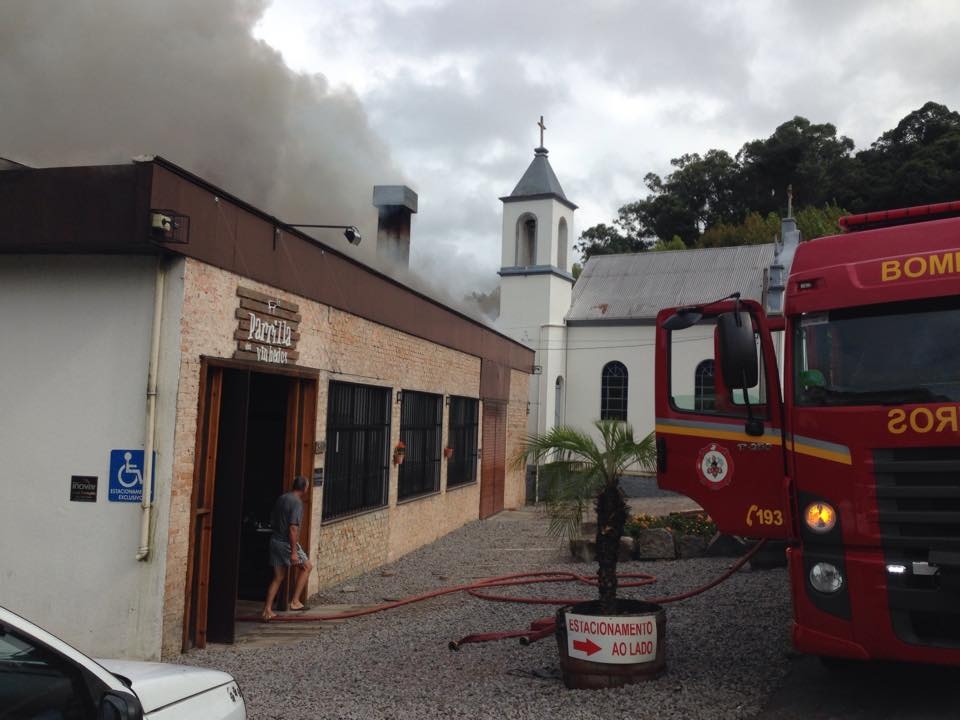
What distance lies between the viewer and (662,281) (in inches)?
1399

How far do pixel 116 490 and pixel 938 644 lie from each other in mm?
6559

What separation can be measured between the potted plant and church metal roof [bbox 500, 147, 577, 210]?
27783mm

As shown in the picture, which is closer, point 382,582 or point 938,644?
point 938,644

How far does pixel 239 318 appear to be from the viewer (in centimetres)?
876

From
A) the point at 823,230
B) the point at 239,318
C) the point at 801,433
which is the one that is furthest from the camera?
the point at 823,230

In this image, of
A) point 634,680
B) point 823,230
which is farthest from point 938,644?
point 823,230

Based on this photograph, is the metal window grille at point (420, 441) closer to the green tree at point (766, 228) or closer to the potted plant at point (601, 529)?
the potted plant at point (601, 529)

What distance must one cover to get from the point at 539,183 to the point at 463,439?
19.6 meters

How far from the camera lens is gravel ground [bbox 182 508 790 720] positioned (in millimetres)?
6273

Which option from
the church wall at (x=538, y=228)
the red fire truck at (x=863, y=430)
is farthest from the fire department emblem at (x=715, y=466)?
the church wall at (x=538, y=228)

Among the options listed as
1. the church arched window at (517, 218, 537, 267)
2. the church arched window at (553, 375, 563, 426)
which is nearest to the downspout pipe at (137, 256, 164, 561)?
the church arched window at (553, 375, 563, 426)

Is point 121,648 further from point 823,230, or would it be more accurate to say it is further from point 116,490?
point 823,230

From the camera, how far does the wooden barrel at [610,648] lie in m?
6.51

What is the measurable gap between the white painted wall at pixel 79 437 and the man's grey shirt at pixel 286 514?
6.42ft
